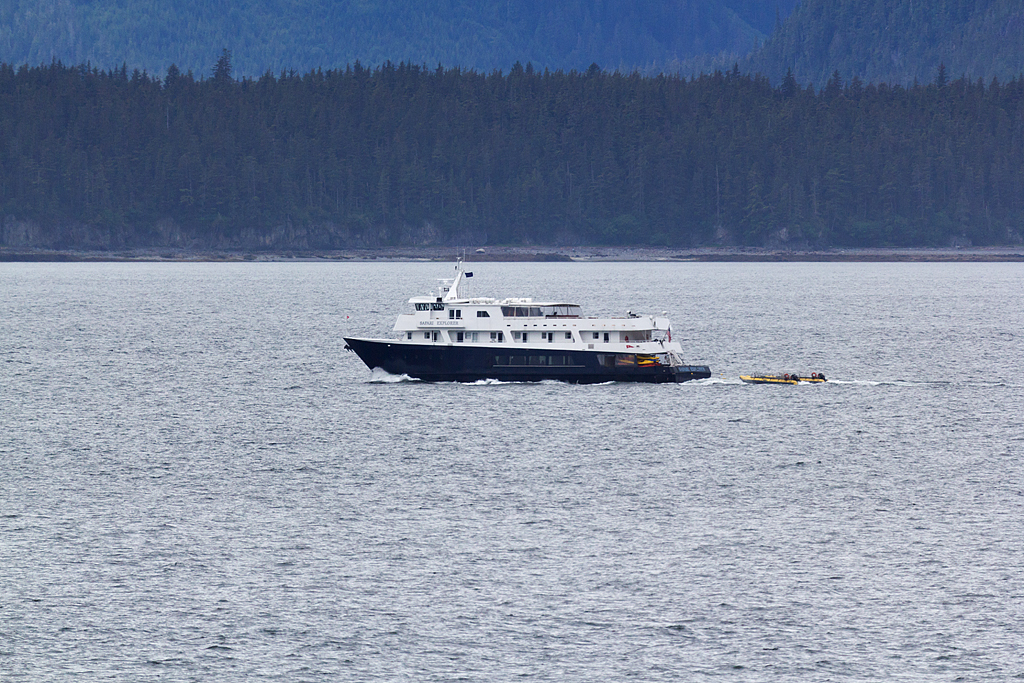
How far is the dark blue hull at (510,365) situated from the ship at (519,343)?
68mm

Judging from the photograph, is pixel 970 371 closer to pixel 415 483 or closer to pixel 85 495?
pixel 415 483

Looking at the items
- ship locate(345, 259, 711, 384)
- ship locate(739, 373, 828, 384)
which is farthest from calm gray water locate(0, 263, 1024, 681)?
ship locate(345, 259, 711, 384)

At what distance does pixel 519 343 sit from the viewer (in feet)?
305

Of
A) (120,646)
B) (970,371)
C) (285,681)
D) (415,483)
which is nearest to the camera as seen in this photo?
(285,681)

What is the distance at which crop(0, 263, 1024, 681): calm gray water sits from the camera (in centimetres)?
4059

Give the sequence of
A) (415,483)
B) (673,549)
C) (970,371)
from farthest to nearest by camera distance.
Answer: (970,371), (415,483), (673,549)

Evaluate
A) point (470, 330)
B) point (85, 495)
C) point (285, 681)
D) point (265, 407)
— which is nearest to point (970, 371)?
point (470, 330)

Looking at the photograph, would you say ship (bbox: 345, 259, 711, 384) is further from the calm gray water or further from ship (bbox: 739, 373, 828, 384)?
ship (bbox: 739, 373, 828, 384)

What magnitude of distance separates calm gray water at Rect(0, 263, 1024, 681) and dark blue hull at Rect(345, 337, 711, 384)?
4.08ft

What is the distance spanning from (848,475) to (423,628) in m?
30.5

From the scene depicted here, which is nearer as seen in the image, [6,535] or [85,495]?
[6,535]

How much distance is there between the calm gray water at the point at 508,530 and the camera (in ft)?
133

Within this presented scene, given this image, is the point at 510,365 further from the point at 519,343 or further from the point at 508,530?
the point at 508,530

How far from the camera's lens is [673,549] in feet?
169
